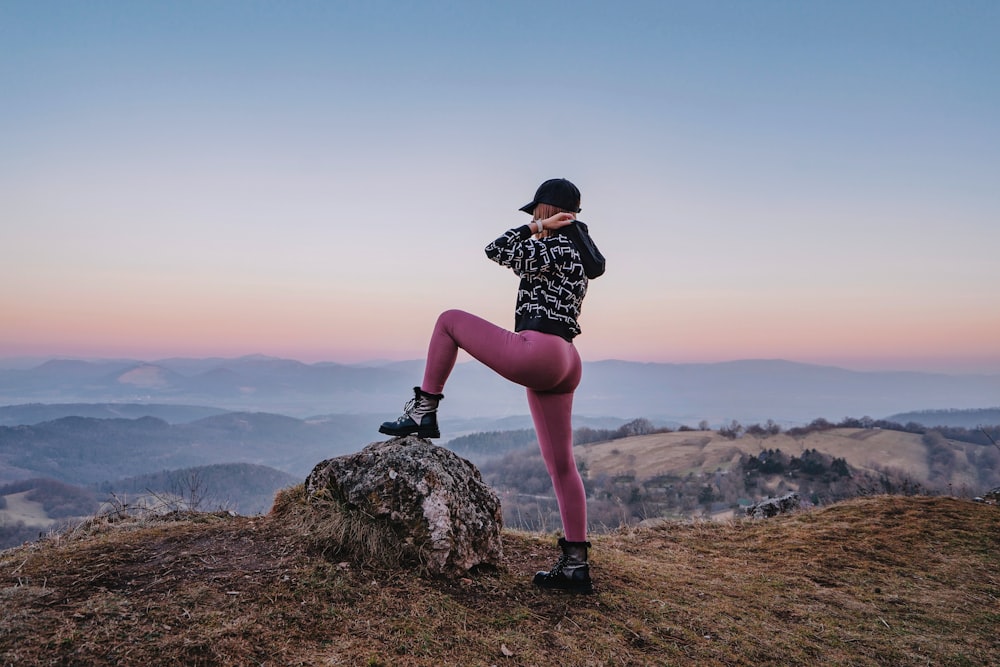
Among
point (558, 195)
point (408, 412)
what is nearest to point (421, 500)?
point (408, 412)

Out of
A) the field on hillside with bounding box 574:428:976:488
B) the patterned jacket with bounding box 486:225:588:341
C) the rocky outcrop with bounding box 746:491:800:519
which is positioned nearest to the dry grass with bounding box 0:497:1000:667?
the patterned jacket with bounding box 486:225:588:341

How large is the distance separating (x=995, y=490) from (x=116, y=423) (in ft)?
633

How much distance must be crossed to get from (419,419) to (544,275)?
6.35 ft

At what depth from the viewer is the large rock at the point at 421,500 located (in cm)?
472

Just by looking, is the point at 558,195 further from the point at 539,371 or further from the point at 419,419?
the point at 419,419

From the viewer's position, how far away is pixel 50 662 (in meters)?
2.86

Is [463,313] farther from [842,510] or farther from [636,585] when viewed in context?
[842,510]

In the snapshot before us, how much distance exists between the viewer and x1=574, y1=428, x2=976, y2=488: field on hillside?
4309cm

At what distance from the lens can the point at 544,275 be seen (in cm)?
472

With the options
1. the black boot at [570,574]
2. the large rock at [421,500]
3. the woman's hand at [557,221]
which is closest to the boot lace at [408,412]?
the large rock at [421,500]

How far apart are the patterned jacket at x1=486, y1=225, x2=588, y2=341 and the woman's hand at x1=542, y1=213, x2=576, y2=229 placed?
105 millimetres

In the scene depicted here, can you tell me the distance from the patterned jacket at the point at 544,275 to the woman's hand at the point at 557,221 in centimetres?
10

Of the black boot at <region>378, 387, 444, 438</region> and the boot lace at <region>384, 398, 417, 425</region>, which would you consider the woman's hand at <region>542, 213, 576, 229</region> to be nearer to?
the black boot at <region>378, 387, 444, 438</region>

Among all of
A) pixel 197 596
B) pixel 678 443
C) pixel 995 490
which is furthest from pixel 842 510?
pixel 678 443
